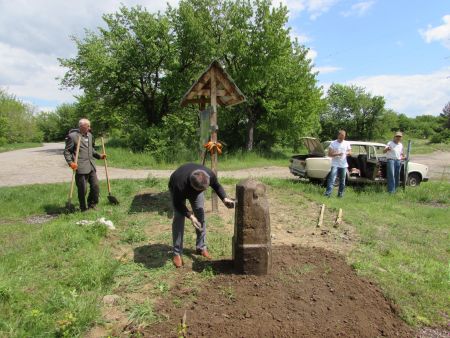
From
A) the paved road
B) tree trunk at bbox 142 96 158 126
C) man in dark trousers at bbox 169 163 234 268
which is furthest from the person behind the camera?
tree trunk at bbox 142 96 158 126

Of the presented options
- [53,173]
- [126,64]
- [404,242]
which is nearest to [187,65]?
[126,64]

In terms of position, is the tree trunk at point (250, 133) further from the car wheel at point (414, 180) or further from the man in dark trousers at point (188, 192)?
the man in dark trousers at point (188, 192)

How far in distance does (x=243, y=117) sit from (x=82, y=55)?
10635mm

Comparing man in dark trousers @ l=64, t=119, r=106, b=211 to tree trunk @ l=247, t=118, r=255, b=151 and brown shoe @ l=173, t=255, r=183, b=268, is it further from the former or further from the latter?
tree trunk @ l=247, t=118, r=255, b=151

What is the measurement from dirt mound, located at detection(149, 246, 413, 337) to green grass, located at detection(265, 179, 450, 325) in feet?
1.17

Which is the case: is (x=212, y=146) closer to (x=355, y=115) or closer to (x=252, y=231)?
(x=252, y=231)

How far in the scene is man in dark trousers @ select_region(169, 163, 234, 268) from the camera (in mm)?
4652

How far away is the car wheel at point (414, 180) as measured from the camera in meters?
13.0

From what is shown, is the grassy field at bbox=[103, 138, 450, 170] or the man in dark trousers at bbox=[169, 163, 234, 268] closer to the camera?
the man in dark trousers at bbox=[169, 163, 234, 268]

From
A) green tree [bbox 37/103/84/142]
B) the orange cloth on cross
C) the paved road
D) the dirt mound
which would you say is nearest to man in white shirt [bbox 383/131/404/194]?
the paved road

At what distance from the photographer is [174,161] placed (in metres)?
19.5

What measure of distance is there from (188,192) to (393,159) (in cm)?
802

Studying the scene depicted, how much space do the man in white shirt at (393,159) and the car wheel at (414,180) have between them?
2.32 m

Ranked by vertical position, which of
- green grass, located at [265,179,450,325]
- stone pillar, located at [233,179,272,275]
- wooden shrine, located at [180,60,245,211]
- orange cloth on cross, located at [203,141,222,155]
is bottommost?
green grass, located at [265,179,450,325]
